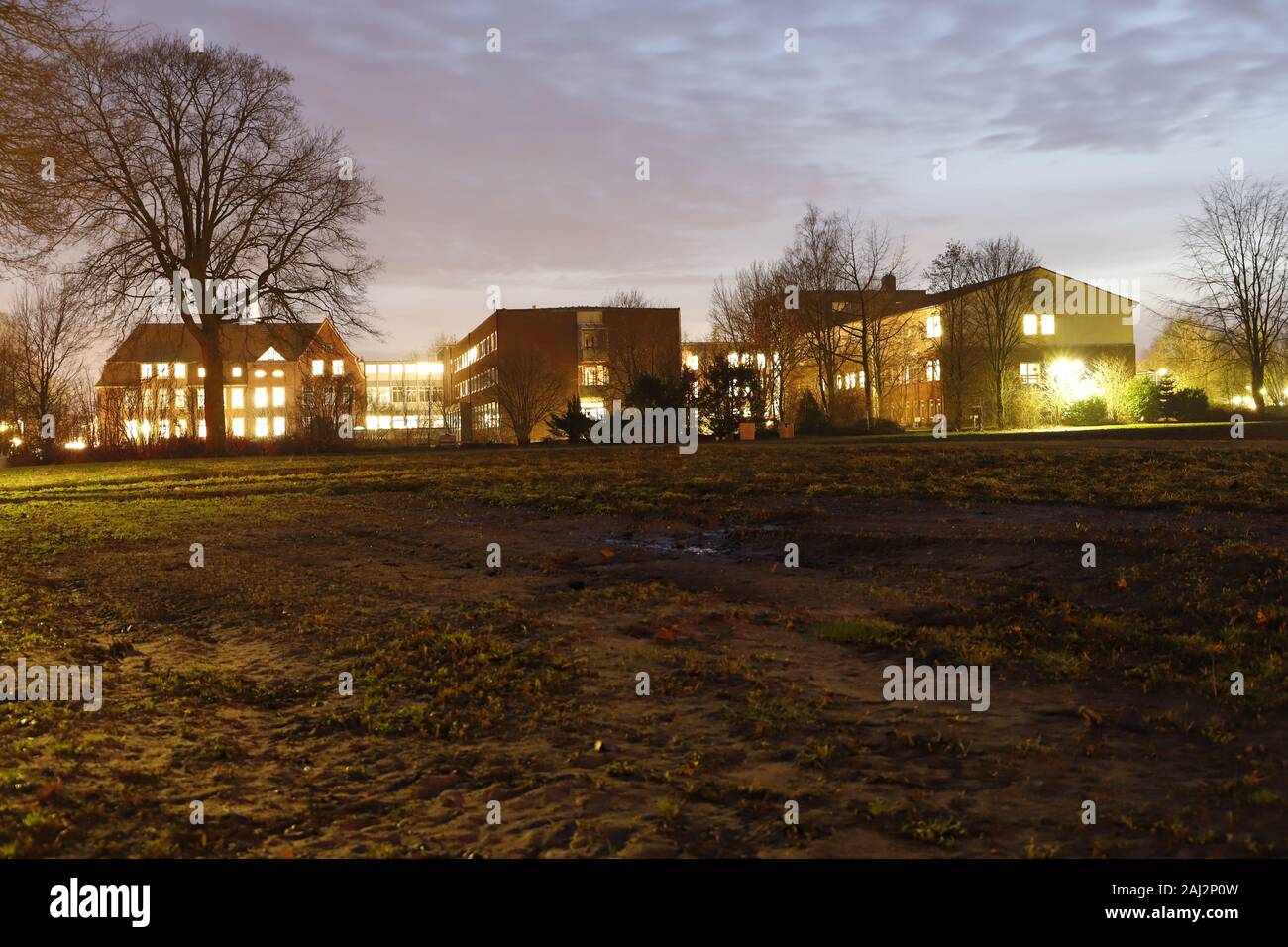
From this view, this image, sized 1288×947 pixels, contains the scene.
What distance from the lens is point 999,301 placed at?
224ft

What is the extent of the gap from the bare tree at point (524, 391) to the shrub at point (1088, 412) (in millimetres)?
33191

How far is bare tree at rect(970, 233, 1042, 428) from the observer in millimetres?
68000

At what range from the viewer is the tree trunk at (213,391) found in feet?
146

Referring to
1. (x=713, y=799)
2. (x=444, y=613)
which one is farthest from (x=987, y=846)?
(x=444, y=613)

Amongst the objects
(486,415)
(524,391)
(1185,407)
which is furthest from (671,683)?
(486,415)

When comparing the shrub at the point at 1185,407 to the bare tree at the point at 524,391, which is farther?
the bare tree at the point at 524,391

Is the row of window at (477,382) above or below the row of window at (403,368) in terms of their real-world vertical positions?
below

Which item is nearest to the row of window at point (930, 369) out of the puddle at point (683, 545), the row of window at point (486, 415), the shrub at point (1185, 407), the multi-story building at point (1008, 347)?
the multi-story building at point (1008, 347)

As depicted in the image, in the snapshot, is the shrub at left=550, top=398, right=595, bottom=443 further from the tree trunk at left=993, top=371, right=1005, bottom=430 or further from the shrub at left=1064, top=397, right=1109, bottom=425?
the shrub at left=1064, top=397, right=1109, bottom=425

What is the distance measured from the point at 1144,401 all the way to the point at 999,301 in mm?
12901

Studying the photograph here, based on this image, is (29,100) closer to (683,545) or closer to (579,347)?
(683,545)

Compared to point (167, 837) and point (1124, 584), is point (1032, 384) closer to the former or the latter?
point (1124, 584)

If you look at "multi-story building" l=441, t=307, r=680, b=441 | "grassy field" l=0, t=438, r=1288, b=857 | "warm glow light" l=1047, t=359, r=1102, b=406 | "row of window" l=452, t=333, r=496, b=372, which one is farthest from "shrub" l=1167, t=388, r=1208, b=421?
"row of window" l=452, t=333, r=496, b=372

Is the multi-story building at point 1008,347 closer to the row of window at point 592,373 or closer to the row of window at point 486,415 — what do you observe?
the row of window at point 592,373
